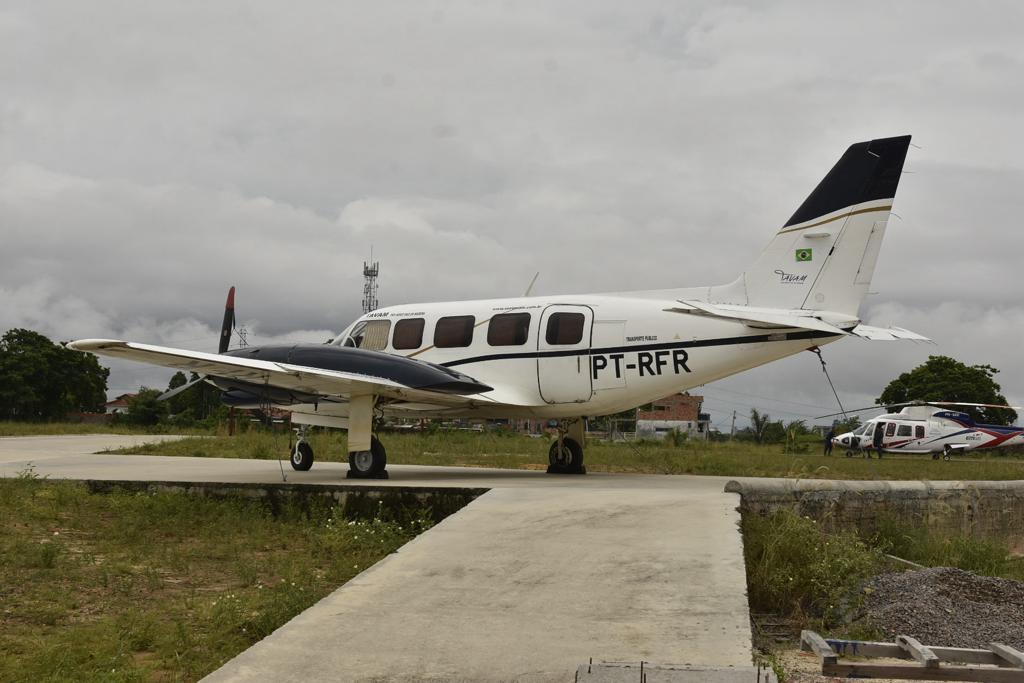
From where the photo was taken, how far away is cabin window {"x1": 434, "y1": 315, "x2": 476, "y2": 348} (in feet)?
57.7

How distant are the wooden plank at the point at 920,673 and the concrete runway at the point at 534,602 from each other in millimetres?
816

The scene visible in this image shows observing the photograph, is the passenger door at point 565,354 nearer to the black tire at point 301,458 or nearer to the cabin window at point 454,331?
the cabin window at point 454,331

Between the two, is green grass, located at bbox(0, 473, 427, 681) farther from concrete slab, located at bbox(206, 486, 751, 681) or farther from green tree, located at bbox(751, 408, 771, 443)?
green tree, located at bbox(751, 408, 771, 443)

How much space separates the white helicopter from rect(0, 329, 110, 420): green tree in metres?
55.9

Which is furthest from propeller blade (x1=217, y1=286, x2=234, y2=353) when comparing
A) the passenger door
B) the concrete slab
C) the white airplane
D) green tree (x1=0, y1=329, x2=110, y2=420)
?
green tree (x1=0, y1=329, x2=110, y2=420)

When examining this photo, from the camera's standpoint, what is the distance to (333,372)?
15.1m

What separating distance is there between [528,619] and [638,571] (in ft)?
4.35

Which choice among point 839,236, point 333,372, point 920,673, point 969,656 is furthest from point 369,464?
point 920,673

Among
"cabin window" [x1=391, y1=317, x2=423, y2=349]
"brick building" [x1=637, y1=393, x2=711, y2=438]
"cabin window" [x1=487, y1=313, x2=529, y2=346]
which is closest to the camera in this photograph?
"cabin window" [x1=487, y1=313, x2=529, y2=346]

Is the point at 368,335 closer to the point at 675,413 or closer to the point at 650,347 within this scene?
the point at 650,347

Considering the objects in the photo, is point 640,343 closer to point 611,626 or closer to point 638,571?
point 638,571

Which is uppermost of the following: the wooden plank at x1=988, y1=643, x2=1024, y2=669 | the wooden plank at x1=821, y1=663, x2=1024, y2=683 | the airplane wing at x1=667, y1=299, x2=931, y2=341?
the airplane wing at x1=667, y1=299, x2=931, y2=341

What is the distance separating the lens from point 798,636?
7.95m

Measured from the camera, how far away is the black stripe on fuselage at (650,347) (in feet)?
48.5
